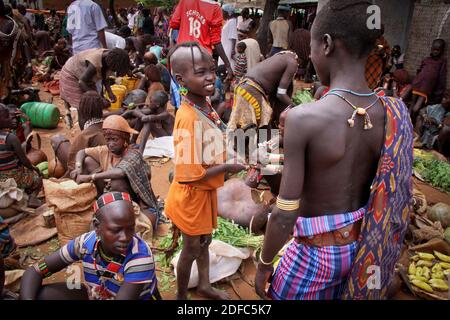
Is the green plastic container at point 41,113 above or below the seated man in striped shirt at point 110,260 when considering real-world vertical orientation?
below

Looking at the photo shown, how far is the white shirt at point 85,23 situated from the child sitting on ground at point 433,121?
5.51 metres

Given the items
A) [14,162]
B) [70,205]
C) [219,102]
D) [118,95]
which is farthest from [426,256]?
[118,95]

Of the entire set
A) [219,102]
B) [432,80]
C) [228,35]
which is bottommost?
[219,102]

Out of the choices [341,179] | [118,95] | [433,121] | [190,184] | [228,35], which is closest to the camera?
[341,179]

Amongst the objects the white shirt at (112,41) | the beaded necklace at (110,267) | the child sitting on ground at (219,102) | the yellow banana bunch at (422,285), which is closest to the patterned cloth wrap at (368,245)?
the beaded necklace at (110,267)

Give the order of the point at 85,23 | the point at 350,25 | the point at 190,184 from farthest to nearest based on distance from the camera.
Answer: the point at 85,23 → the point at 190,184 → the point at 350,25

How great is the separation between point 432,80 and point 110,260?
691cm

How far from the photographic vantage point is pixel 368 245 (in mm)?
1682

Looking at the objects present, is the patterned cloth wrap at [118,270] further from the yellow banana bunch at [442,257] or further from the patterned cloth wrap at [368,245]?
the yellow banana bunch at [442,257]

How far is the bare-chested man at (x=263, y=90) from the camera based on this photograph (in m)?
4.82

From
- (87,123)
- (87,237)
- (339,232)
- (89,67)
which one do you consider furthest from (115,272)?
(89,67)

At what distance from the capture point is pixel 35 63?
11648mm

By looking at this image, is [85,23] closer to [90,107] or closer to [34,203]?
[90,107]
